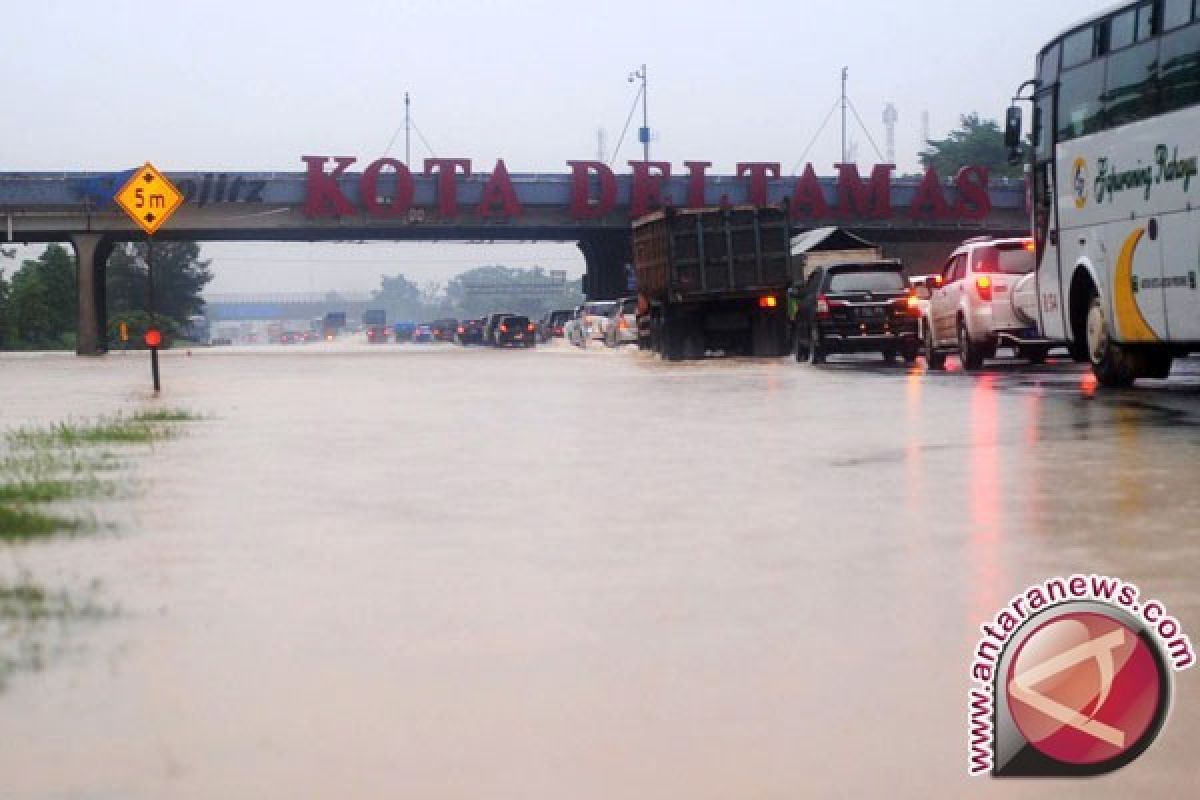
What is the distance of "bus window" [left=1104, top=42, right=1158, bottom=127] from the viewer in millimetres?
22047

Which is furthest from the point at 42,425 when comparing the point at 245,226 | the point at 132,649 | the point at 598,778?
the point at 245,226

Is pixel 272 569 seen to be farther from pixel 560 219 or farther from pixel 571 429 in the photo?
pixel 560 219

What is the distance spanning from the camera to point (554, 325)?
308 feet

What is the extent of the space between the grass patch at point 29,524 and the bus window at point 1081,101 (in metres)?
15.3

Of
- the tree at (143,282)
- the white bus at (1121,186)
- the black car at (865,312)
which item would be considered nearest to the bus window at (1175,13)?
the white bus at (1121,186)

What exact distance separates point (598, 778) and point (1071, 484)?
8356 mm

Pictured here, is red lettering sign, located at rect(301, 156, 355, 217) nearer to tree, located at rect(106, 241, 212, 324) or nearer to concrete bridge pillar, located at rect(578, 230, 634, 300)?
concrete bridge pillar, located at rect(578, 230, 634, 300)

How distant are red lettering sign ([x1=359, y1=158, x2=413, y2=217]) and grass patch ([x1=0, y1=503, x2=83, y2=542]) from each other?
66864 millimetres

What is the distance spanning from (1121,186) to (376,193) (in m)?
58.1

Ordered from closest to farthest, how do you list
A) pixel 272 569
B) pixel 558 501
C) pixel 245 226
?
pixel 272 569
pixel 558 501
pixel 245 226

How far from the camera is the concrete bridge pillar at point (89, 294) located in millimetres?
74500

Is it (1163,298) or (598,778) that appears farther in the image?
(1163,298)

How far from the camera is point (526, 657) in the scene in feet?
24.1

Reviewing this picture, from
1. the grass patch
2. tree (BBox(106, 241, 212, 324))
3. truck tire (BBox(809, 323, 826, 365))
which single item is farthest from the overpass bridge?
tree (BBox(106, 241, 212, 324))
